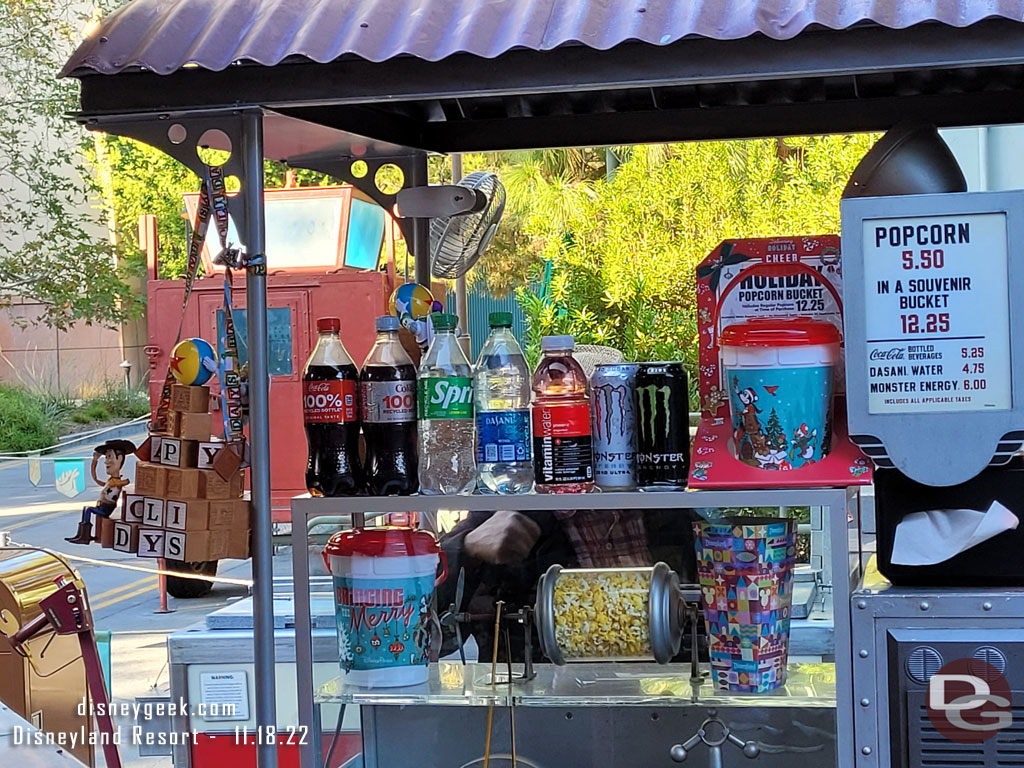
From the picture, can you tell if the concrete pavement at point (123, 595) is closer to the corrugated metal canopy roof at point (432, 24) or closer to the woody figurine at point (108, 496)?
the woody figurine at point (108, 496)

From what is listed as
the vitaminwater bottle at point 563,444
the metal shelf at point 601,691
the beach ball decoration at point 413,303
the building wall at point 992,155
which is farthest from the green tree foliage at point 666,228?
the vitaminwater bottle at point 563,444

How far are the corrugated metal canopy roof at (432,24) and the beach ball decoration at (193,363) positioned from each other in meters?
0.59

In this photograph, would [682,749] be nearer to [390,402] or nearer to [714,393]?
[714,393]

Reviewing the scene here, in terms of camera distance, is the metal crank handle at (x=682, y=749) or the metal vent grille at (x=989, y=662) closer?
the metal vent grille at (x=989, y=662)

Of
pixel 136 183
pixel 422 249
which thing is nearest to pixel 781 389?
pixel 422 249

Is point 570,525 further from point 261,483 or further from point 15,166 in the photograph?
point 15,166

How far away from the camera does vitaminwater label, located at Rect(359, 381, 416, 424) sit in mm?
2518

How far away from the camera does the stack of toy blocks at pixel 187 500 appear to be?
8.18 feet

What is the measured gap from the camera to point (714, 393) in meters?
2.53

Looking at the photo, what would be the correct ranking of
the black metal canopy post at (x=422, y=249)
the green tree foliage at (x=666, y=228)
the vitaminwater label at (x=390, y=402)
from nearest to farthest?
1. the vitaminwater label at (x=390, y=402)
2. the black metal canopy post at (x=422, y=249)
3. the green tree foliage at (x=666, y=228)

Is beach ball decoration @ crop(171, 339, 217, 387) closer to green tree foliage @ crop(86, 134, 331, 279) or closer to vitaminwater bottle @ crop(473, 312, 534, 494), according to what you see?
vitaminwater bottle @ crop(473, 312, 534, 494)

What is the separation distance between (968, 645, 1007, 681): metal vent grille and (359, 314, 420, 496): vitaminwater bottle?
1172 millimetres

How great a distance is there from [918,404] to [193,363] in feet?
4.89

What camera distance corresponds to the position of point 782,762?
2.87 metres
